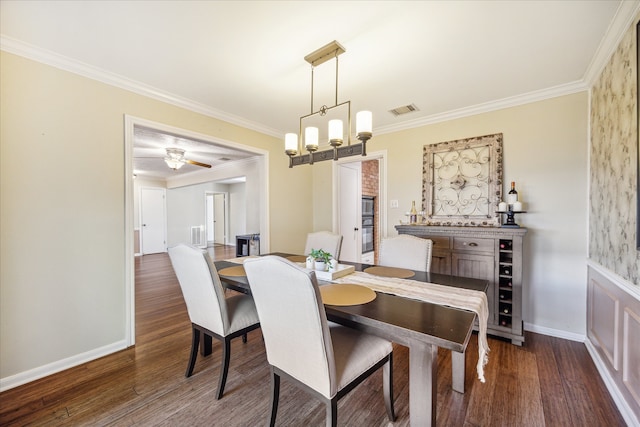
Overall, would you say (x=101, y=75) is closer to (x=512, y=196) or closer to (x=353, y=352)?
(x=353, y=352)

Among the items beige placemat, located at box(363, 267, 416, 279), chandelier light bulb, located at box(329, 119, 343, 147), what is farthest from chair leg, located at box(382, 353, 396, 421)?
chandelier light bulb, located at box(329, 119, 343, 147)

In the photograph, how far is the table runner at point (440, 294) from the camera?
1.34 meters

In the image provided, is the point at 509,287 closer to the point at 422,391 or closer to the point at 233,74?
the point at 422,391

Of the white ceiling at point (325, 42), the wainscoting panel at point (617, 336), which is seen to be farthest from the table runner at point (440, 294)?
the white ceiling at point (325, 42)

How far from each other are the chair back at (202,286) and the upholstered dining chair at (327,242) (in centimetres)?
134

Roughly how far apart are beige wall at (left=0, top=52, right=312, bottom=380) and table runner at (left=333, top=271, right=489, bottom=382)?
2.06 meters

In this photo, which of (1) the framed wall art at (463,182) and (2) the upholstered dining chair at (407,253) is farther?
(1) the framed wall art at (463,182)

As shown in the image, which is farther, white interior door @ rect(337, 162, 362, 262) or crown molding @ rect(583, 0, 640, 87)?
white interior door @ rect(337, 162, 362, 262)

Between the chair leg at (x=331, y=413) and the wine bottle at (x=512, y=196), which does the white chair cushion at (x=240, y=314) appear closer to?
the chair leg at (x=331, y=413)

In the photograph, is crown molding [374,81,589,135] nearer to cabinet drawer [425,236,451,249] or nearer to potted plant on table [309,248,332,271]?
cabinet drawer [425,236,451,249]

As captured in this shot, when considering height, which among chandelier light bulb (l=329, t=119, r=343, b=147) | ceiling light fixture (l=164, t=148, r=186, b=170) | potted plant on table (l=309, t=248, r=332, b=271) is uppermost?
ceiling light fixture (l=164, t=148, r=186, b=170)

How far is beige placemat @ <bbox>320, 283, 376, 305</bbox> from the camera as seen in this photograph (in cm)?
147

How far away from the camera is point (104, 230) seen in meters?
2.28

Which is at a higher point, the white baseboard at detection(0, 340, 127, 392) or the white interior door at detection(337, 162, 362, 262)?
the white interior door at detection(337, 162, 362, 262)
